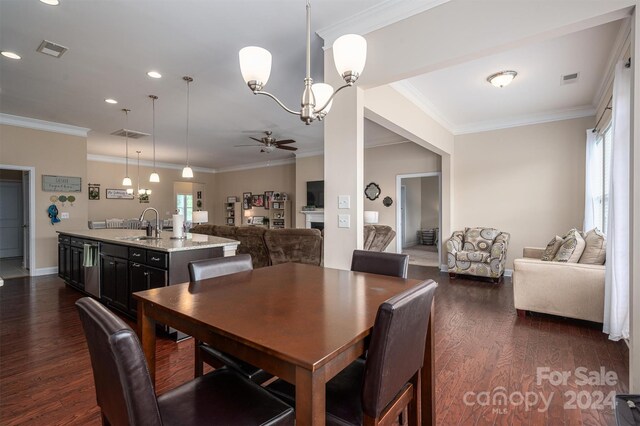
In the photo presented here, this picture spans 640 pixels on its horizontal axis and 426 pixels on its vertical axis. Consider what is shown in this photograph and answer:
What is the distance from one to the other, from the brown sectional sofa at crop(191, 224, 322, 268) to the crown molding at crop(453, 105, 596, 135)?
12.4 feet

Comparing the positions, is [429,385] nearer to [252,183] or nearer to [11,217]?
[252,183]

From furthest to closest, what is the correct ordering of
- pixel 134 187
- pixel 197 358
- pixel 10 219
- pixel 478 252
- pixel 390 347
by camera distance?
pixel 134 187 → pixel 10 219 → pixel 478 252 → pixel 197 358 → pixel 390 347

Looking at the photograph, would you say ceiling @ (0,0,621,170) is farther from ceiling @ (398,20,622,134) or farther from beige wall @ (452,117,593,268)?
beige wall @ (452,117,593,268)

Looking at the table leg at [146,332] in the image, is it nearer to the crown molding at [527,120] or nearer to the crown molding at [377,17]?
the crown molding at [377,17]

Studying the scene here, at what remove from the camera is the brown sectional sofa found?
474 cm

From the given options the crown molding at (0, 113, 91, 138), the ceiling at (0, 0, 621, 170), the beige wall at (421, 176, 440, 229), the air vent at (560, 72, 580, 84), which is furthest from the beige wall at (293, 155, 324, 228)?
the air vent at (560, 72, 580, 84)

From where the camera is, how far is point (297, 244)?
189 inches

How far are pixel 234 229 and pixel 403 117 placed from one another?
3.31m

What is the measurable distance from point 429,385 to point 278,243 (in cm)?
359

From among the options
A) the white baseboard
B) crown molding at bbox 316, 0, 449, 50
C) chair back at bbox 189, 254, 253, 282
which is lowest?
the white baseboard

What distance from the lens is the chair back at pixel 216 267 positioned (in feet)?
5.67

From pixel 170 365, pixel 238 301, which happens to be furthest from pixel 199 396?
pixel 170 365

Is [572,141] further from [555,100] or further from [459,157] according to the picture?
[459,157]

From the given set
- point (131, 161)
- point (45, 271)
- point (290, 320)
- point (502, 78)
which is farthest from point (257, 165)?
point (290, 320)
